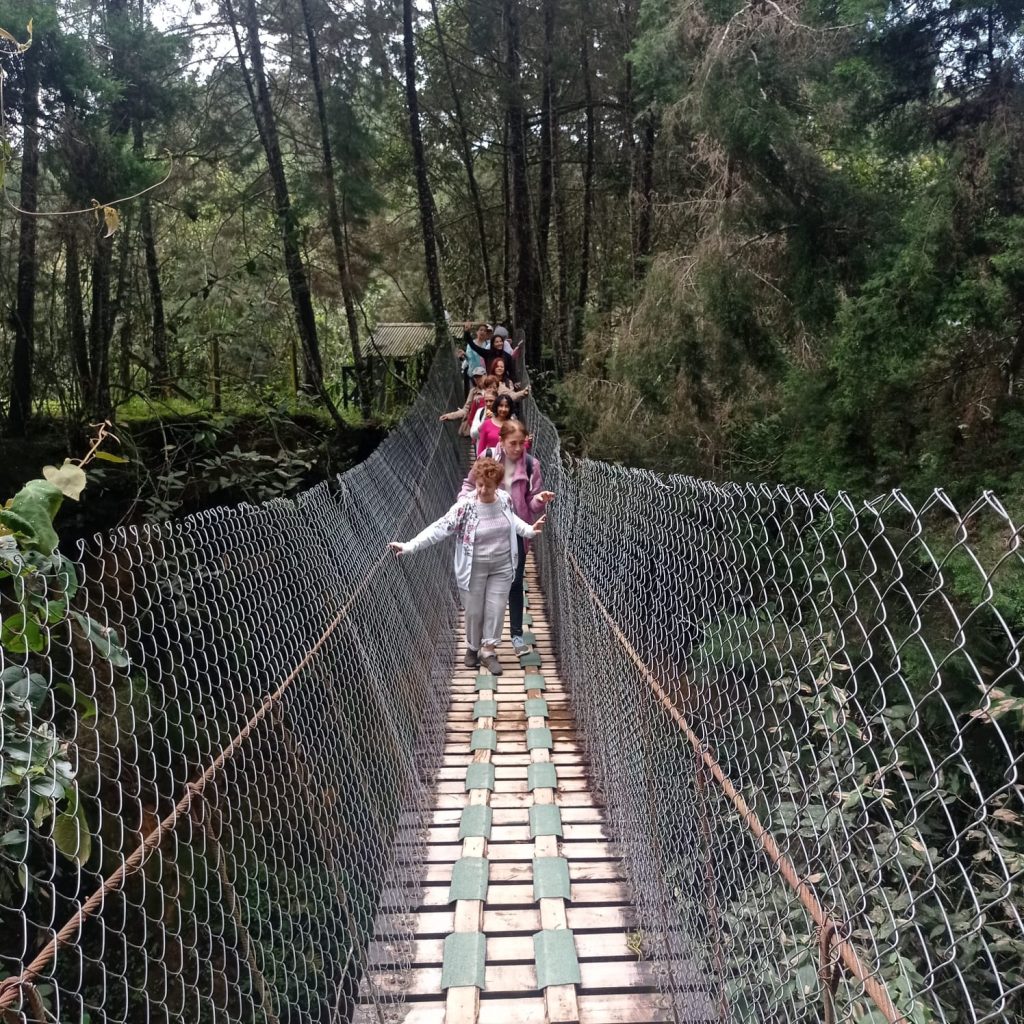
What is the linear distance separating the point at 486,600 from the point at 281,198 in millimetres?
5835

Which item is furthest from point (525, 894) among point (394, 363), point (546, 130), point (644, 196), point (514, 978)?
point (394, 363)

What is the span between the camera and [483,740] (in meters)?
3.24

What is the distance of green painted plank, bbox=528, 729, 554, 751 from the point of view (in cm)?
320

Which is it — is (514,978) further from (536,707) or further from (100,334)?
(100,334)

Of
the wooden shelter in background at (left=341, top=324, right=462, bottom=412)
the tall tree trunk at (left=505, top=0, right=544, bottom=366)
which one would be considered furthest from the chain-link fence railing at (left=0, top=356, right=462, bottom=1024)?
the tall tree trunk at (left=505, top=0, right=544, bottom=366)

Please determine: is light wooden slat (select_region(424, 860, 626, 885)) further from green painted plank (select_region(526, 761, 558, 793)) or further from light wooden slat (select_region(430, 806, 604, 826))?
green painted plank (select_region(526, 761, 558, 793))

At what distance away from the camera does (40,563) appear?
1.28 meters

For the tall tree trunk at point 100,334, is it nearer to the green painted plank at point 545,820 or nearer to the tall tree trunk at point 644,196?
the green painted plank at point 545,820

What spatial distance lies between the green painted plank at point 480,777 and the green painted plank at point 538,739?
230mm

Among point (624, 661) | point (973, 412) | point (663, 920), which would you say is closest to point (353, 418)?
point (973, 412)

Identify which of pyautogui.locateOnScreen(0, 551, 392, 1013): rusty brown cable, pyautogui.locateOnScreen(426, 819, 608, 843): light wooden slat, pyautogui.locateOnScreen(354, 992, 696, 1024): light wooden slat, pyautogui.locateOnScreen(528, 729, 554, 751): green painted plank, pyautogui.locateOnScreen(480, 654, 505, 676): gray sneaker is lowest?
pyautogui.locateOnScreen(354, 992, 696, 1024): light wooden slat

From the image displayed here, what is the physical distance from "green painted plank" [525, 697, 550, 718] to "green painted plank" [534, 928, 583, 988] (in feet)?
4.39

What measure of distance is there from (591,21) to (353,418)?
6262 millimetres

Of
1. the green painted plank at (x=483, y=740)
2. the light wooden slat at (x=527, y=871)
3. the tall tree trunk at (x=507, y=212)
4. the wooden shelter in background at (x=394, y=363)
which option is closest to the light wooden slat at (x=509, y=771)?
the green painted plank at (x=483, y=740)
